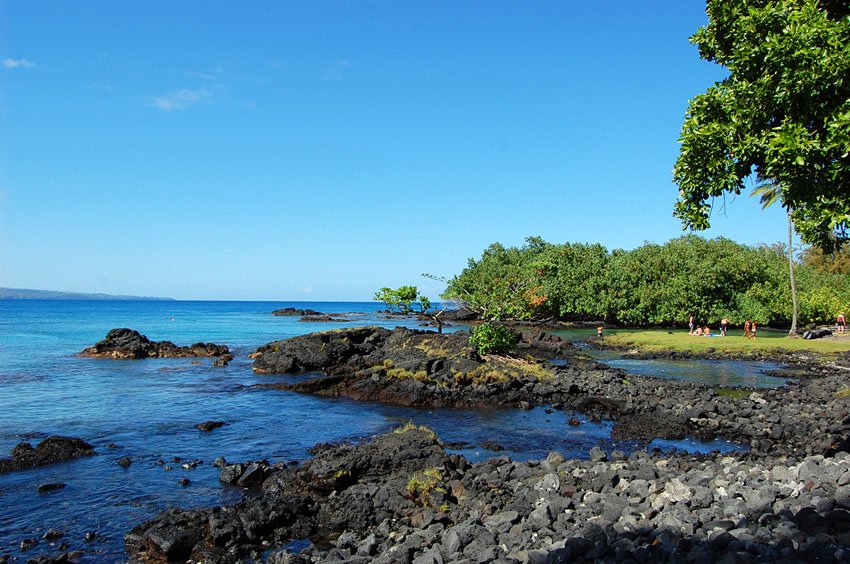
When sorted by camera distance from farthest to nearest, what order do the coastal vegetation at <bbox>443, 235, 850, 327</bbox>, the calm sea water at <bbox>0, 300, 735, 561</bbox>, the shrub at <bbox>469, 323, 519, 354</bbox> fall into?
the coastal vegetation at <bbox>443, 235, 850, 327</bbox>, the shrub at <bbox>469, 323, 519, 354</bbox>, the calm sea water at <bbox>0, 300, 735, 561</bbox>

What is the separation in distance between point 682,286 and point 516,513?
6055 centimetres

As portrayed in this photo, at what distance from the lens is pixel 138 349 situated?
44.1 m

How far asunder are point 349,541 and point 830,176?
9.65 meters

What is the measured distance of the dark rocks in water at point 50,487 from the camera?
14.0 metres

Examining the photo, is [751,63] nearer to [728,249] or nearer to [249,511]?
[249,511]

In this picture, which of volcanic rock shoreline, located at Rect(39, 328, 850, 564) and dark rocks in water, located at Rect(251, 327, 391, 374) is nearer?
volcanic rock shoreline, located at Rect(39, 328, 850, 564)

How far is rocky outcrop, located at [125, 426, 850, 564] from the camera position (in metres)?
7.65

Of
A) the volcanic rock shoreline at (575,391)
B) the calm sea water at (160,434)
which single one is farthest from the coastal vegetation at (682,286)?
the calm sea water at (160,434)

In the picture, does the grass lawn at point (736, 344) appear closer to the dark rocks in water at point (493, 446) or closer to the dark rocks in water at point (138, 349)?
the dark rocks in water at point (493, 446)

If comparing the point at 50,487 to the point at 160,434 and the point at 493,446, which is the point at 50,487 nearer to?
the point at 160,434

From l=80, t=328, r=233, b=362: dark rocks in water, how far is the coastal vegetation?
2374cm

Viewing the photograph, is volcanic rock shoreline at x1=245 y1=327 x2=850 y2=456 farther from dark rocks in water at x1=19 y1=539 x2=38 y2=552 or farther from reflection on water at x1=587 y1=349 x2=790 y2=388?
dark rocks in water at x1=19 y1=539 x2=38 y2=552

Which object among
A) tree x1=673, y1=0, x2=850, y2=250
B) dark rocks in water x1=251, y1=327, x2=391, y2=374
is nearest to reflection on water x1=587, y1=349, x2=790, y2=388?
dark rocks in water x1=251, y1=327, x2=391, y2=374

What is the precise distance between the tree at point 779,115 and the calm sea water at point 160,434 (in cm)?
907
